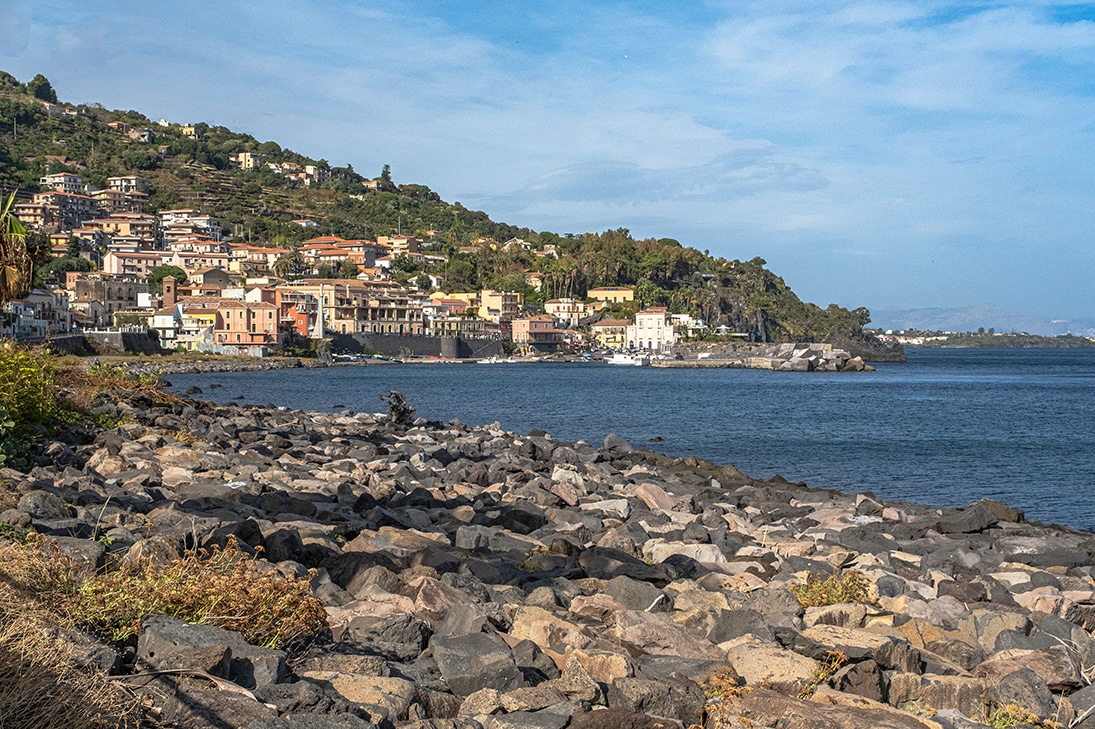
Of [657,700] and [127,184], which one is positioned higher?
[127,184]

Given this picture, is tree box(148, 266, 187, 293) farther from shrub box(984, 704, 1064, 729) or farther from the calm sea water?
shrub box(984, 704, 1064, 729)

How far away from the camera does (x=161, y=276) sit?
12144 cm

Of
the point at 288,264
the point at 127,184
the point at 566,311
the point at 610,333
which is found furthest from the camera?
the point at 127,184

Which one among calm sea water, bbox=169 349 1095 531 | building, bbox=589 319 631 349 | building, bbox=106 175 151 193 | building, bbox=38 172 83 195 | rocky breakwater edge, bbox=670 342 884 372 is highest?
building, bbox=106 175 151 193

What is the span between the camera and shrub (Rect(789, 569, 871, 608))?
24.4 ft

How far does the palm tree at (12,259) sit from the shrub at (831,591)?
563 inches

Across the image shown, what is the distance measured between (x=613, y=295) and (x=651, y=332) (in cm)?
2559

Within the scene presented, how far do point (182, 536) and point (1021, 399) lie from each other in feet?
191

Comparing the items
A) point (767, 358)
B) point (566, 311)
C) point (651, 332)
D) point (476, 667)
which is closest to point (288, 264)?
point (566, 311)

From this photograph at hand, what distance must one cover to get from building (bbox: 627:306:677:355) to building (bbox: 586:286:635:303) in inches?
880

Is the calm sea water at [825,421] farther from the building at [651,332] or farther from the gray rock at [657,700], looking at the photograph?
the building at [651,332]

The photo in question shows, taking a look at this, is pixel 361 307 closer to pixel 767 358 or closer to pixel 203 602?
pixel 767 358

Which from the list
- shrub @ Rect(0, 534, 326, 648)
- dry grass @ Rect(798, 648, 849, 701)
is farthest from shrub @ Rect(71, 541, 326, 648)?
dry grass @ Rect(798, 648, 849, 701)

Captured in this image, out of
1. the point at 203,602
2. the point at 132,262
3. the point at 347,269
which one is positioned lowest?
the point at 203,602
